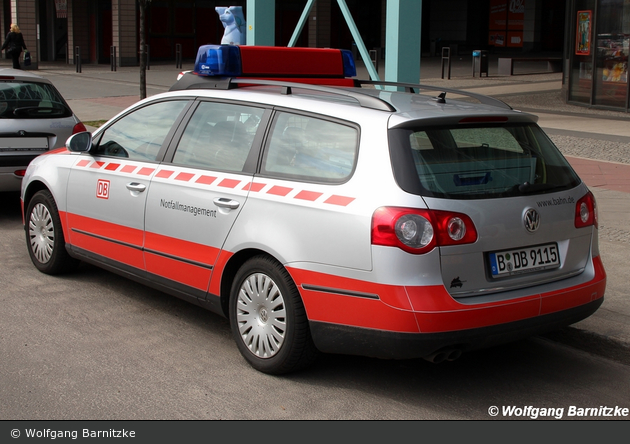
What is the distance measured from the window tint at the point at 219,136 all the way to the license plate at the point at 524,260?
62.3 inches

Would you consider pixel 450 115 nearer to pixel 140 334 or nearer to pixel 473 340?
pixel 473 340

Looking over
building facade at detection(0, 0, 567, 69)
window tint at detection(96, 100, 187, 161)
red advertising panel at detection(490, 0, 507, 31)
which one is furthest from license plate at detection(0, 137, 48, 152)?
red advertising panel at detection(490, 0, 507, 31)

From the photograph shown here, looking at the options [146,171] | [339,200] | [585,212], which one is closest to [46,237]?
[146,171]

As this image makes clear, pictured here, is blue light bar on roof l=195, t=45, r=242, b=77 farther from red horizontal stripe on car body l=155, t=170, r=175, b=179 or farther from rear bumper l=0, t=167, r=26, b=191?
rear bumper l=0, t=167, r=26, b=191

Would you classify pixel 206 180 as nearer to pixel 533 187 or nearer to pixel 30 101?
pixel 533 187

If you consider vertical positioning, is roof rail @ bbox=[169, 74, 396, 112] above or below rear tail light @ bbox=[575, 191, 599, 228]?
above

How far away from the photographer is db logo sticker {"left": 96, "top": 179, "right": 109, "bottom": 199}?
Result: 551cm

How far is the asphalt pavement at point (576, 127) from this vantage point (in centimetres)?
529

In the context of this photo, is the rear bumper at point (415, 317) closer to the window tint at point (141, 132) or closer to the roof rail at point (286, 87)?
the roof rail at point (286, 87)

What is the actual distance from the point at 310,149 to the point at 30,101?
17.8 ft

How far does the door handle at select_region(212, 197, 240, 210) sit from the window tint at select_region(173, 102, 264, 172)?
21 centimetres

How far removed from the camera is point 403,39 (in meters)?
10.6

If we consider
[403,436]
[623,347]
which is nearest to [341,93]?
[403,436]

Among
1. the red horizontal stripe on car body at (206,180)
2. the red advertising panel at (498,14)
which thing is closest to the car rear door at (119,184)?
the red horizontal stripe on car body at (206,180)
